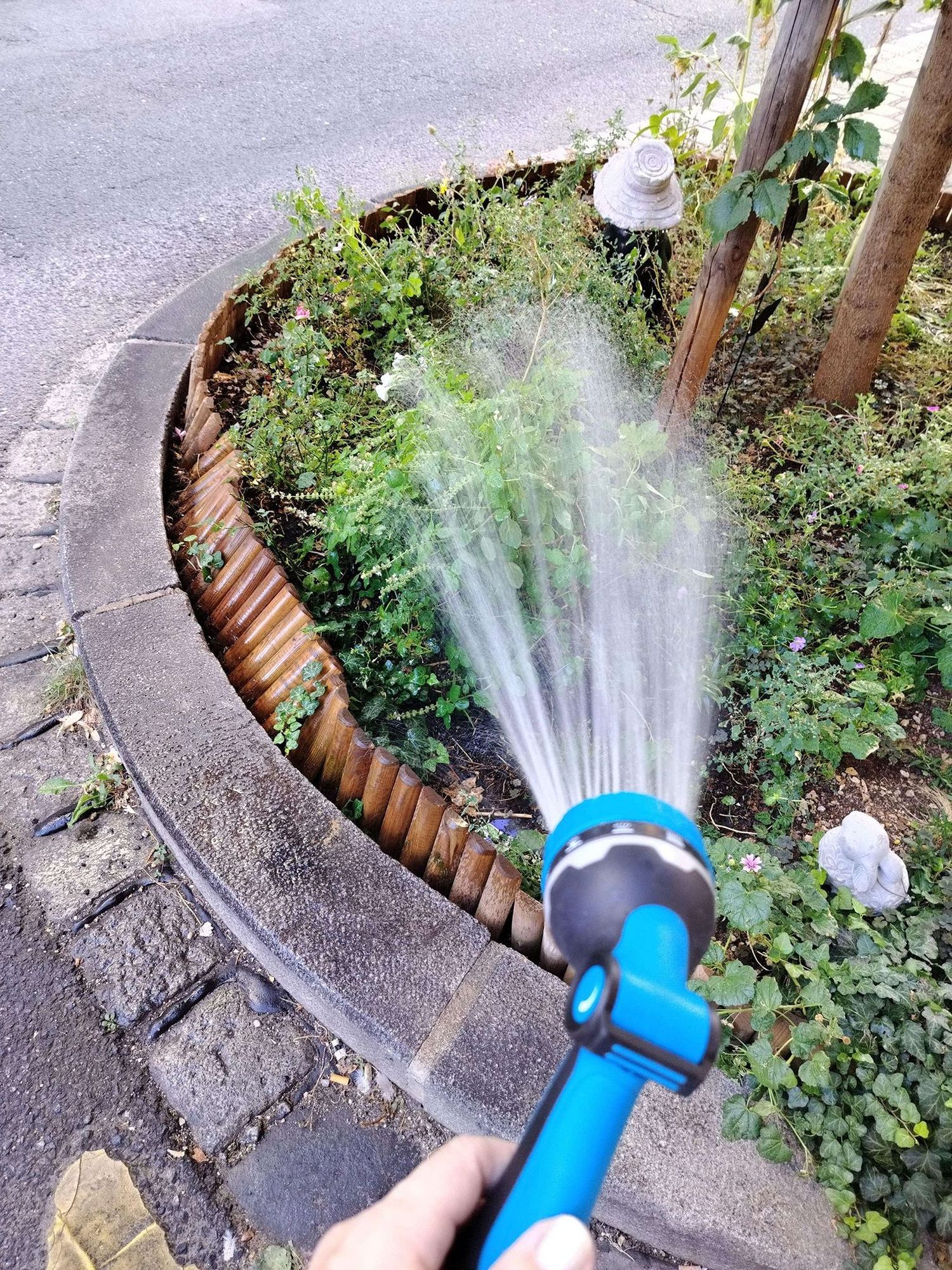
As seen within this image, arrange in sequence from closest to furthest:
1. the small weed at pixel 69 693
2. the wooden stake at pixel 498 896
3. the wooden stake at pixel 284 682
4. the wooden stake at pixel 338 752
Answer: the wooden stake at pixel 498 896
the wooden stake at pixel 338 752
the wooden stake at pixel 284 682
the small weed at pixel 69 693

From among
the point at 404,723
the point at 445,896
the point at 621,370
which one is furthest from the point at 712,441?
the point at 445,896

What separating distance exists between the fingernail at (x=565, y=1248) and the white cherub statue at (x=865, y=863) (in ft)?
4.36

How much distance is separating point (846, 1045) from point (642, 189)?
3.31 meters

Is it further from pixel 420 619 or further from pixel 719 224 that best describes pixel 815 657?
pixel 719 224

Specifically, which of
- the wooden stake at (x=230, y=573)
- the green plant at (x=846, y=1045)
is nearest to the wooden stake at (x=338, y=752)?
the wooden stake at (x=230, y=573)

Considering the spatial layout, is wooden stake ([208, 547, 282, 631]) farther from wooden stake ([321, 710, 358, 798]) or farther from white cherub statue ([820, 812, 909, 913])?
white cherub statue ([820, 812, 909, 913])

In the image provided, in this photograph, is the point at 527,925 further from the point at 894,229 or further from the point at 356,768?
the point at 894,229

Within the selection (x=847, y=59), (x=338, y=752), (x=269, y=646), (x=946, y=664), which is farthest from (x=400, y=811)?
(x=847, y=59)

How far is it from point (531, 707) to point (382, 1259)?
1612 mm

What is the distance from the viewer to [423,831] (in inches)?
78.7

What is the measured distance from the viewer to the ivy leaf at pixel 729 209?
8.30 feet

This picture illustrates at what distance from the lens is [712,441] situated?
334 centimetres

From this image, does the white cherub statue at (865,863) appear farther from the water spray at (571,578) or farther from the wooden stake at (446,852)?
the wooden stake at (446,852)

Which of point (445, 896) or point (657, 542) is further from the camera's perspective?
point (657, 542)
